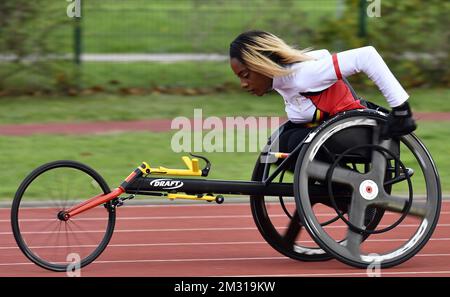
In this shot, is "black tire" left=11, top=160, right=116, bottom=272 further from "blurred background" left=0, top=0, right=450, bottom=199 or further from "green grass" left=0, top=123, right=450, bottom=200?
"blurred background" left=0, top=0, right=450, bottom=199

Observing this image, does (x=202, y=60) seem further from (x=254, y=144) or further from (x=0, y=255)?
(x=0, y=255)

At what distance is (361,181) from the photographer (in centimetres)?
658

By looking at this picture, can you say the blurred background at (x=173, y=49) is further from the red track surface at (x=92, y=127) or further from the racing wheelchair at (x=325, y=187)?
the racing wheelchair at (x=325, y=187)

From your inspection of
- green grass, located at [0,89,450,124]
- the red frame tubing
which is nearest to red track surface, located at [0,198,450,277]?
the red frame tubing

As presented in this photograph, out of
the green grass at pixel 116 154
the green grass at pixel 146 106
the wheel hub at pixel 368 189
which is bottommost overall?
the green grass at pixel 116 154

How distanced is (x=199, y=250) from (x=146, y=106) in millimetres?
6153

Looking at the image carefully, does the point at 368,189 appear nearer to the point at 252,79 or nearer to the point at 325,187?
the point at 325,187

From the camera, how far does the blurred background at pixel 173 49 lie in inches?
535

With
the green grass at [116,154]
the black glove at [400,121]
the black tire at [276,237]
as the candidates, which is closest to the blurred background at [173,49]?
the green grass at [116,154]

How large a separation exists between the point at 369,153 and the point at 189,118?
6349 millimetres

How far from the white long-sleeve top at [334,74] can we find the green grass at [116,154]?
10.8ft

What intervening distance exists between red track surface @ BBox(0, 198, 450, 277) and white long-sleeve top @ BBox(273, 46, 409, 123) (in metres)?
1.03

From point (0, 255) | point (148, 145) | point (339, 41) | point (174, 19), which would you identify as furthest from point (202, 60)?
point (0, 255)

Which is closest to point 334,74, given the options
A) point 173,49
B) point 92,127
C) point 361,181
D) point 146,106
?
point 361,181
